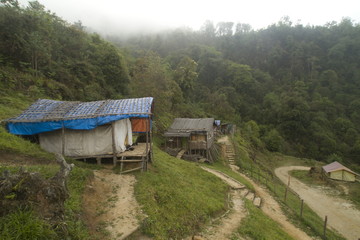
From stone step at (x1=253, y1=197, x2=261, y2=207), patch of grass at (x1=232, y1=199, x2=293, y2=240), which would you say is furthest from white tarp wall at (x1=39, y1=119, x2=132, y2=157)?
stone step at (x1=253, y1=197, x2=261, y2=207)

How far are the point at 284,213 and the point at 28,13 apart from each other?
28187mm

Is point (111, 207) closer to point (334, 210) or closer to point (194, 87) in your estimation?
point (334, 210)

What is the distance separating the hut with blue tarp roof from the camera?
32.6 feet

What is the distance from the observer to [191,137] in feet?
85.8

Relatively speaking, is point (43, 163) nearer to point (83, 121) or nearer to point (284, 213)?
point (83, 121)

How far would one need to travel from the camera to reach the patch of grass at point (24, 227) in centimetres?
399

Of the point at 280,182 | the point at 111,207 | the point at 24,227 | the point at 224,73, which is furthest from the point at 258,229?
the point at 224,73

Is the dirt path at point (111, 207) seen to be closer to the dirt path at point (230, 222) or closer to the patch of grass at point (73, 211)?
the patch of grass at point (73, 211)

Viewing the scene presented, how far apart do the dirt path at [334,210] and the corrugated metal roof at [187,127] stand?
43.5 feet

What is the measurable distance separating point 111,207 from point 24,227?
325cm

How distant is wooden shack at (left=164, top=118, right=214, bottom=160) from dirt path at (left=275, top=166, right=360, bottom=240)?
1184cm

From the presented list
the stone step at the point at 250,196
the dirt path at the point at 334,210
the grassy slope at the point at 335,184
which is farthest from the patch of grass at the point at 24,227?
the grassy slope at the point at 335,184

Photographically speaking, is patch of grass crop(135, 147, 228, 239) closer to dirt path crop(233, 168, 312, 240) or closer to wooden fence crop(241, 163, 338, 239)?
dirt path crop(233, 168, 312, 240)

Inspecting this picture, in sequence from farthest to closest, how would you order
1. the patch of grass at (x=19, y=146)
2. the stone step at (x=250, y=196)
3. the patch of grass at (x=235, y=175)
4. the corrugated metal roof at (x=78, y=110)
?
1. the patch of grass at (x=235, y=175)
2. the stone step at (x=250, y=196)
3. the corrugated metal roof at (x=78, y=110)
4. the patch of grass at (x=19, y=146)
